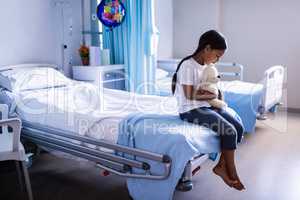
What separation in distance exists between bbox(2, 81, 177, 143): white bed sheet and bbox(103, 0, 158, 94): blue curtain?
0.72m

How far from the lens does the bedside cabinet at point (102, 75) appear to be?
3.53 metres

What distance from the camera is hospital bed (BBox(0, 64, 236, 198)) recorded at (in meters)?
1.86

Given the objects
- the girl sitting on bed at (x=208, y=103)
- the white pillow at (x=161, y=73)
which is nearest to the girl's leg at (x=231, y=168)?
the girl sitting on bed at (x=208, y=103)

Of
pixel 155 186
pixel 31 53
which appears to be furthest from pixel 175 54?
pixel 155 186

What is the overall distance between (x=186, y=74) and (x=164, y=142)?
439 millimetres

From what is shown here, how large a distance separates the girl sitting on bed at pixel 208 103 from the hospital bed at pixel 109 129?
7cm

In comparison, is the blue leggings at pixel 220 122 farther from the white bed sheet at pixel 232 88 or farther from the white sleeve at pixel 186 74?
the white bed sheet at pixel 232 88

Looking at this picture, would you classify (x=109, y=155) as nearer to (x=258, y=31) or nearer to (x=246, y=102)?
(x=246, y=102)

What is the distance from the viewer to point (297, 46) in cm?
480

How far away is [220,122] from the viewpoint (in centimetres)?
198

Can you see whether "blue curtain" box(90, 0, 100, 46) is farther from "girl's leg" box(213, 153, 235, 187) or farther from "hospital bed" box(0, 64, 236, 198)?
"girl's leg" box(213, 153, 235, 187)

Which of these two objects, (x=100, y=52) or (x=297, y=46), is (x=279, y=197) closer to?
(x=100, y=52)

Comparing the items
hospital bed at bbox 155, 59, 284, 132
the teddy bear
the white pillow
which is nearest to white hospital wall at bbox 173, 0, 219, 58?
the white pillow

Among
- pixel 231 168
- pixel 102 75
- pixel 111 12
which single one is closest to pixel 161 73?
pixel 102 75
